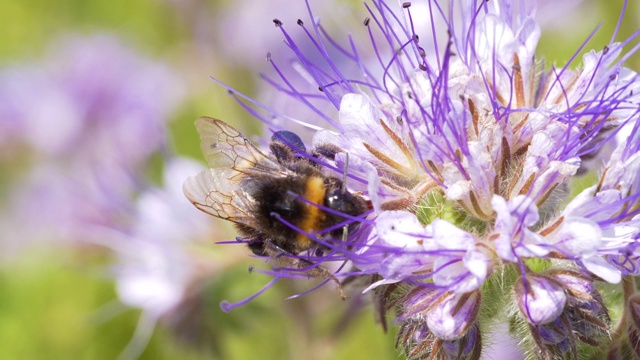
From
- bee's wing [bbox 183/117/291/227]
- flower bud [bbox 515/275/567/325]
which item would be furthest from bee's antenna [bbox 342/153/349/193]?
flower bud [bbox 515/275/567/325]

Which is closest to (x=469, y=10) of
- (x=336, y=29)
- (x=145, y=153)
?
(x=336, y=29)

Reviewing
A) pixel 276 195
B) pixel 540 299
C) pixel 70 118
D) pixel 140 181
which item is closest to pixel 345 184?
pixel 276 195

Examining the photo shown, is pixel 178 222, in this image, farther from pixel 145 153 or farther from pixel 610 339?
pixel 610 339

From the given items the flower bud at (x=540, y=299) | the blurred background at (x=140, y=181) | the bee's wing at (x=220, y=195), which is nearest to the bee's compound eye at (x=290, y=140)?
the bee's wing at (x=220, y=195)

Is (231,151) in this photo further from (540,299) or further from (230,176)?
(540,299)

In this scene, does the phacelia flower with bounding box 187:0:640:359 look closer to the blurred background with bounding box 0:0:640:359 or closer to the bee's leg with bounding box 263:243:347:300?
the bee's leg with bounding box 263:243:347:300

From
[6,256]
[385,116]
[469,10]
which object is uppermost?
[469,10]

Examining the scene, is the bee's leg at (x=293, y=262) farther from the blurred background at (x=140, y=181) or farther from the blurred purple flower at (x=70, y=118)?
the blurred purple flower at (x=70, y=118)
